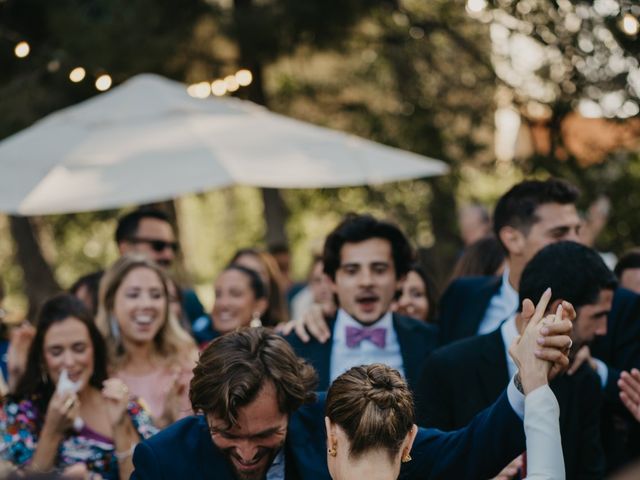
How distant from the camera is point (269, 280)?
8.02 meters

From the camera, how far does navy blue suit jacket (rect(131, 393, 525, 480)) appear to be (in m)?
3.58

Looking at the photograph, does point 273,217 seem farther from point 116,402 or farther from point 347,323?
point 116,402

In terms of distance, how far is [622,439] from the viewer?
5.53 meters

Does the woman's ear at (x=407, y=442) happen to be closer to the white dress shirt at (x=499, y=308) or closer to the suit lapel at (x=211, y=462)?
the suit lapel at (x=211, y=462)

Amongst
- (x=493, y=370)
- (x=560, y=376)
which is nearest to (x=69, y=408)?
(x=493, y=370)

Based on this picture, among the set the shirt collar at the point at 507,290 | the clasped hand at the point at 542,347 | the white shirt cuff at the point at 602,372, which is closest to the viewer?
the clasped hand at the point at 542,347

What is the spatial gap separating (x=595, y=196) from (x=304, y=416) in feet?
27.7

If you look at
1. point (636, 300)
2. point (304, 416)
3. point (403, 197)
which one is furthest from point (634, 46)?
point (403, 197)

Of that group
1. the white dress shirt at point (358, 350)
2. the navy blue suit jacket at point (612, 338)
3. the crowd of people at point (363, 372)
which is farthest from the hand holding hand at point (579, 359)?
the white dress shirt at point (358, 350)

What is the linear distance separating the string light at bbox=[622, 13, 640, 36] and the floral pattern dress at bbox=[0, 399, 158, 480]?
137 inches

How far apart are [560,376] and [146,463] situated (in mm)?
1699

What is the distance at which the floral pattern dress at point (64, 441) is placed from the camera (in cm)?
508

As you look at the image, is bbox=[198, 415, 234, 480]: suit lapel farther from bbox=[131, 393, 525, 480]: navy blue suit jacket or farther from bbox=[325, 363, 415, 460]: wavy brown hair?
bbox=[325, 363, 415, 460]: wavy brown hair

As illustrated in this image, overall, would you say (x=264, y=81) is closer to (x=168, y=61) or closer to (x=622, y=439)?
(x=168, y=61)
